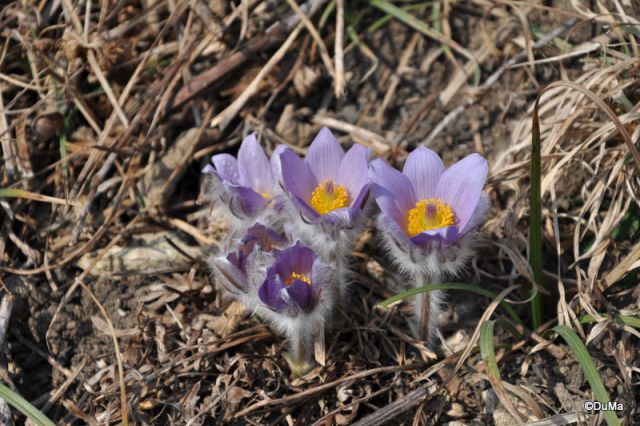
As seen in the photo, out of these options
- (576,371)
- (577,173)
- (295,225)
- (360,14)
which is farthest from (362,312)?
(360,14)

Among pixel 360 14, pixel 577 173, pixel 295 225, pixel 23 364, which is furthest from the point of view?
pixel 360 14

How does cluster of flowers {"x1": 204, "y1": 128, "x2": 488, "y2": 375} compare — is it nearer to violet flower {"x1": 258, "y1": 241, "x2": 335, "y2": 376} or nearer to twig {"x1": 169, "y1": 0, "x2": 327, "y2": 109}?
violet flower {"x1": 258, "y1": 241, "x2": 335, "y2": 376}

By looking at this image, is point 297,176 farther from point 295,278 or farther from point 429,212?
point 429,212

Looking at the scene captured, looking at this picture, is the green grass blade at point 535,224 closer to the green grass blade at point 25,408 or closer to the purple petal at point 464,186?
the purple petal at point 464,186

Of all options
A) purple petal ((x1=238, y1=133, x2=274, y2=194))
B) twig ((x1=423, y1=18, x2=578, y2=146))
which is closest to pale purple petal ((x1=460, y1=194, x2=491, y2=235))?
purple petal ((x1=238, y1=133, x2=274, y2=194))

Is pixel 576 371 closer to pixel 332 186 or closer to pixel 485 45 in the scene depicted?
pixel 332 186

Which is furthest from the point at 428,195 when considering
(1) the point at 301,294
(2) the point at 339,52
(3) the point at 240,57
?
(3) the point at 240,57

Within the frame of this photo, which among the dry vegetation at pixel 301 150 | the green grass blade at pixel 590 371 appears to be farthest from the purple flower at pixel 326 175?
the green grass blade at pixel 590 371
